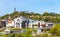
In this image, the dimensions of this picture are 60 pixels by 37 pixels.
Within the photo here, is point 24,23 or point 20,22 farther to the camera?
point 24,23

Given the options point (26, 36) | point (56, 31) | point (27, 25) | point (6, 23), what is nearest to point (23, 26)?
point (27, 25)

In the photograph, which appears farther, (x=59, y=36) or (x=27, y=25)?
(x=27, y=25)

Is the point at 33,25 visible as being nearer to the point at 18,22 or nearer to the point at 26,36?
the point at 18,22

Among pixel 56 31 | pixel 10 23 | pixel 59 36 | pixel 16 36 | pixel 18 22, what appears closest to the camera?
pixel 16 36

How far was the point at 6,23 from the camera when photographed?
1893 inches

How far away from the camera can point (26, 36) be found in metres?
15.4

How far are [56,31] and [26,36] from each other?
1091cm

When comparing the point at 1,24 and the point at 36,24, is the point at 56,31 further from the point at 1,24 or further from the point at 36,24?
the point at 1,24

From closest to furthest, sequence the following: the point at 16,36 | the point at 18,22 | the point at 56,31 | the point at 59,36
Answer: the point at 16,36 → the point at 59,36 → the point at 56,31 → the point at 18,22

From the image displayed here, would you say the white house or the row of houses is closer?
the white house

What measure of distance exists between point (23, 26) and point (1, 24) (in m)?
5.70

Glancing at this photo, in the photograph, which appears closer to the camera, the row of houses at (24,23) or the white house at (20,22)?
the white house at (20,22)

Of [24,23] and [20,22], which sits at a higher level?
[20,22]

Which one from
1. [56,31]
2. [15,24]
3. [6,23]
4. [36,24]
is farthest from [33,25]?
[56,31]
